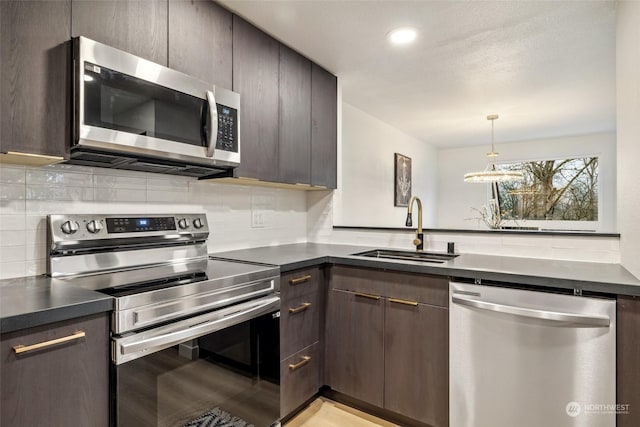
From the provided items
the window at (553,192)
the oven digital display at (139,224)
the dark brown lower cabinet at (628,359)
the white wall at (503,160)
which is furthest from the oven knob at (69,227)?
the window at (553,192)

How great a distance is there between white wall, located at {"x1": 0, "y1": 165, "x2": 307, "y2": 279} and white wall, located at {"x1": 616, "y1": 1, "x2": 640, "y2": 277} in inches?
78.4

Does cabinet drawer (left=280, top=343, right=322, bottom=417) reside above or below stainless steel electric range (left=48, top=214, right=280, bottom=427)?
below

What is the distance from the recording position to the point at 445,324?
1632mm

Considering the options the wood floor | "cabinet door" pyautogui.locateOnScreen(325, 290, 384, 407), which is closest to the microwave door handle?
"cabinet door" pyautogui.locateOnScreen(325, 290, 384, 407)

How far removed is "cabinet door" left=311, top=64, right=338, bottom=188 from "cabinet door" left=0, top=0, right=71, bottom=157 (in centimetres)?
149

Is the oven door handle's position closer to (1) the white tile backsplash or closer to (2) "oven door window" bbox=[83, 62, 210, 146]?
(1) the white tile backsplash

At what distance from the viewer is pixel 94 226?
1.48 m

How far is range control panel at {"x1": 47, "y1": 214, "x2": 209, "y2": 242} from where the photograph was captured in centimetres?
139

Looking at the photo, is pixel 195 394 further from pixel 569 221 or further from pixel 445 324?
pixel 569 221

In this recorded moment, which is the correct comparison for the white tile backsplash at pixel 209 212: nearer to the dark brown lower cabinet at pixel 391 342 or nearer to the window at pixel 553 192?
the dark brown lower cabinet at pixel 391 342

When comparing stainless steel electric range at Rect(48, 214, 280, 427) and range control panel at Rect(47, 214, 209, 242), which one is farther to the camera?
range control panel at Rect(47, 214, 209, 242)

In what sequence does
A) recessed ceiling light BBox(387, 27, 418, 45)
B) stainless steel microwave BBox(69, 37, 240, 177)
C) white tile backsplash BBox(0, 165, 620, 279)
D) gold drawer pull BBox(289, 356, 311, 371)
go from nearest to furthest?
stainless steel microwave BBox(69, 37, 240, 177), white tile backsplash BBox(0, 165, 620, 279), gold drawer pull BBox(289, 356, 311, 371), recessed ceiling light BBox(387, 27, 418, 45)

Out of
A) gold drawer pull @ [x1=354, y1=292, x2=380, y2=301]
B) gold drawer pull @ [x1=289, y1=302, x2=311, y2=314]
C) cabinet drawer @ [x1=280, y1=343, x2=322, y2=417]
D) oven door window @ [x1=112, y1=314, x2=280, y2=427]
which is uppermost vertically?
gold drawer pull @ [x1=354, y1=292, x2=380, y2=301]

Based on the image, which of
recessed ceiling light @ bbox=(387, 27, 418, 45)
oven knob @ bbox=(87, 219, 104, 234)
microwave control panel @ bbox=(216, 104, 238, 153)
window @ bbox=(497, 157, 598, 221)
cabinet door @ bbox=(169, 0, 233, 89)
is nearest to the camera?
oven knob @ bbox=(87, 219, 104, 234)
